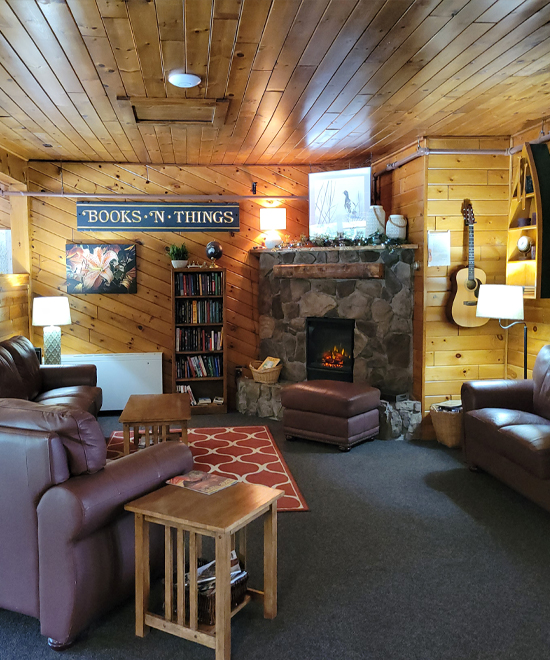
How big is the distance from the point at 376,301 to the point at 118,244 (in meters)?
2.81

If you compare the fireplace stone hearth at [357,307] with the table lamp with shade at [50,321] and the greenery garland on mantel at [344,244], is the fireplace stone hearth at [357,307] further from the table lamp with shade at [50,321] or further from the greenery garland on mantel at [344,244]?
the table lamp with shade at [50,321]

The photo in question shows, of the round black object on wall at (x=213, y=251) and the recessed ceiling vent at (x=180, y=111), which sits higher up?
the recessed ceiling vent at (x=180, y=111)

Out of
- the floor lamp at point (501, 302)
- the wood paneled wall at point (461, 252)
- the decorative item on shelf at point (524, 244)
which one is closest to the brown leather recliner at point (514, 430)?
the floor lamp at point (501, 302)

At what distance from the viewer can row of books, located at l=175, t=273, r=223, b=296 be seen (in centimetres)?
605

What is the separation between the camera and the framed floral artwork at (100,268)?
239 inches

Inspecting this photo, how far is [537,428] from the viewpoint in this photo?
3.53 m

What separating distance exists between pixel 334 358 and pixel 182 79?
126 inches

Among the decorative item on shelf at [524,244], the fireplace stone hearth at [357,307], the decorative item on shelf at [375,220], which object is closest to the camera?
the decorative item on shelf at [524,244]

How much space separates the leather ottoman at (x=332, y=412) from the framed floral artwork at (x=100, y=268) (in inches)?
91.5

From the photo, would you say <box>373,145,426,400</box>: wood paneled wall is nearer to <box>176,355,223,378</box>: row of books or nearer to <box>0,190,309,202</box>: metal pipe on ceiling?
<box>0,190,309,202</box>: metal pipe on ceiling

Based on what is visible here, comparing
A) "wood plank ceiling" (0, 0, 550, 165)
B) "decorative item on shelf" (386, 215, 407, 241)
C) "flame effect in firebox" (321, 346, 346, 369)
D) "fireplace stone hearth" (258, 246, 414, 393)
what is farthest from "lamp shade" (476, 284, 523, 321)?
"flame effect in firebox" (321, 346, 346, 369)

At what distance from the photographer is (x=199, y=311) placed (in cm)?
611

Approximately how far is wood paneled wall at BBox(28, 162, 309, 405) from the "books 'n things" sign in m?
0.08

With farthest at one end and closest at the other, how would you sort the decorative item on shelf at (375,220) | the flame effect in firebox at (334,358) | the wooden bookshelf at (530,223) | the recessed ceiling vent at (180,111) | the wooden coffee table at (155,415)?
the flame effect in firebox at (334,358) → the decorative item on shelf at (375,220) → the wooden bookshelf at (530,223) → the wooden coffee table at (155,415) → the recessed ceiling vent at (180,111)
